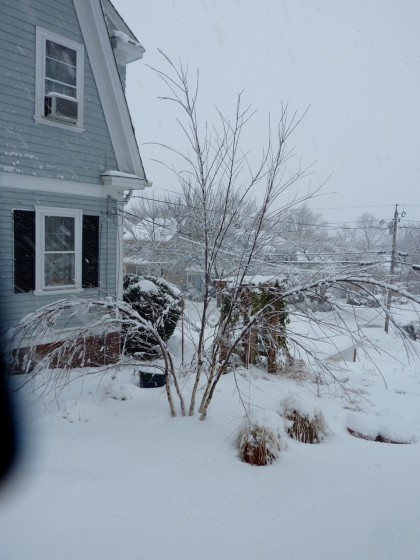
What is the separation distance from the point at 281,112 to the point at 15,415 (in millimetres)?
4640

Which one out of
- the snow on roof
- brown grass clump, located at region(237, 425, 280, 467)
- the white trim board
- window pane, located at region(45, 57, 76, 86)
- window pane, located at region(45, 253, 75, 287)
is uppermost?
the snow on roof

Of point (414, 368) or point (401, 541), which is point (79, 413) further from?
point (414, 368)

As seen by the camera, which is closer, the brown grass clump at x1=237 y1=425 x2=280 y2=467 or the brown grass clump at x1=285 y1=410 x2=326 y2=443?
the brown grass clump at x1=237 y1=425 x2=280 y2=467

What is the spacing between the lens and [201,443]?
14.8ft

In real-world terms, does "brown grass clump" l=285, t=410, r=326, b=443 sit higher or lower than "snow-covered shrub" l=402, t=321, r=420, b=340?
lower

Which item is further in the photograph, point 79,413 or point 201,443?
point 79,413

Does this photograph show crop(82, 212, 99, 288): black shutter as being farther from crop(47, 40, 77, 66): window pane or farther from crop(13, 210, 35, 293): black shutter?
crop(47, 40, 77, 66): window pane

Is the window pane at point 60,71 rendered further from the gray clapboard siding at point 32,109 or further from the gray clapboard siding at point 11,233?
the gray clapboard siding at point 11,233

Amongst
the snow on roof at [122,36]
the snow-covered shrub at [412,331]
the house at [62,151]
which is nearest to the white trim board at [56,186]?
the house at [62,151]

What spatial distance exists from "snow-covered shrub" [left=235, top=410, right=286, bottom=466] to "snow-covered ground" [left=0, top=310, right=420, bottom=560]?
0.10m

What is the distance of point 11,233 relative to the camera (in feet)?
22.8

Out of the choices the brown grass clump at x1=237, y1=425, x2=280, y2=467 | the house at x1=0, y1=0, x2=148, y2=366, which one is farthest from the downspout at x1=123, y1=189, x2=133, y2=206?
the brown grass clump at x1=237, y1=425, x2=280, y2=467

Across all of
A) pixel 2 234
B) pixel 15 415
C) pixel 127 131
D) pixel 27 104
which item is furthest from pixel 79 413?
pixel 127 131

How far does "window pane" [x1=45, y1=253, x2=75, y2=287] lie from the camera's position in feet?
25.3
